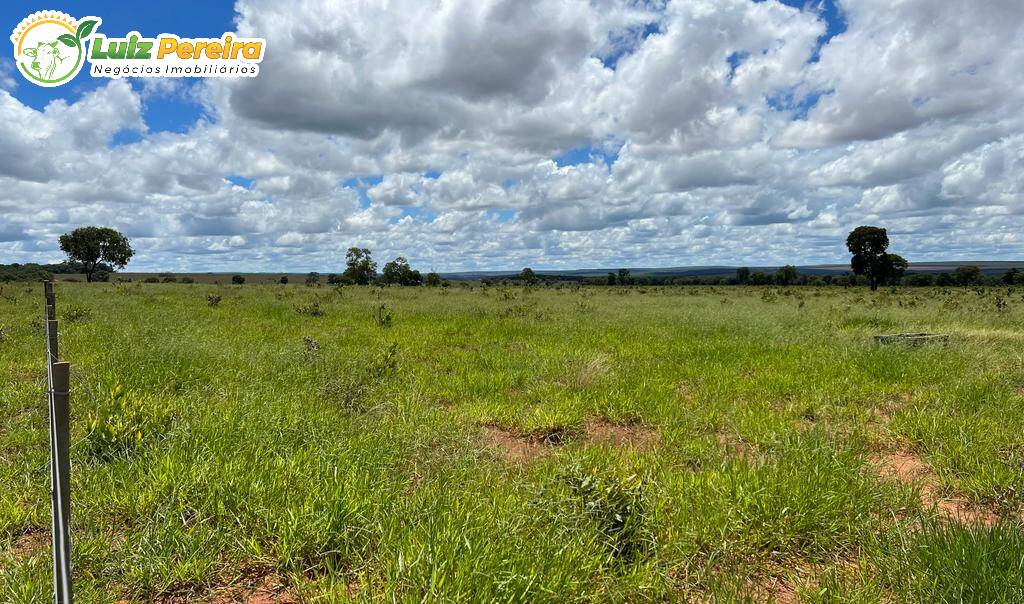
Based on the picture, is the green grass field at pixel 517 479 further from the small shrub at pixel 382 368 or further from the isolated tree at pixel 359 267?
the isolated tree at pixel 359 267

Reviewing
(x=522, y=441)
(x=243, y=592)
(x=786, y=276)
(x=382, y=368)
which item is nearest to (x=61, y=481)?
(x=243, y=592)

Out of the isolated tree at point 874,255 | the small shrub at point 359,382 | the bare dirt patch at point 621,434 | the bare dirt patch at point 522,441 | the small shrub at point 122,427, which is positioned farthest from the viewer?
the isolated tree at point 874,255

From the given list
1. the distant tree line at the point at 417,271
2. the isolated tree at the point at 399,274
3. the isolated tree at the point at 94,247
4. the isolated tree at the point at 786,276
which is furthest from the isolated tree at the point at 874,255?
the isolated tree at the point at 94,247

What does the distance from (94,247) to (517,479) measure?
95.2 m

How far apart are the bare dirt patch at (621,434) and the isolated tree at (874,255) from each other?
2728 inches

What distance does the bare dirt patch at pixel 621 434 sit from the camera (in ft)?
17.4

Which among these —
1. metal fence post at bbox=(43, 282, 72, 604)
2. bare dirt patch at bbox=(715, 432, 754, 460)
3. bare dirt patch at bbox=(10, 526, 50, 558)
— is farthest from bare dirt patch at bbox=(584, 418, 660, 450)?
bare dirt patch at bbox=(10, 526, 50, 558)

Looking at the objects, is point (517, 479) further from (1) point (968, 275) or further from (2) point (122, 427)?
(1) point (968, 275)

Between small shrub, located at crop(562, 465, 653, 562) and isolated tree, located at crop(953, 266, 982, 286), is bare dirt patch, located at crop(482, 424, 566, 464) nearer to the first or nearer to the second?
small shrub, located at crop(562, 465, 653, 562)

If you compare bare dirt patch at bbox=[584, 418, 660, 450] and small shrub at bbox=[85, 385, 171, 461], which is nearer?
small shrub at bbox=[85, 385, 171, 461]

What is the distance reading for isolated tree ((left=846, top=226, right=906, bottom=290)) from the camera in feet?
198

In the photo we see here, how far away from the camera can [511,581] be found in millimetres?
2650

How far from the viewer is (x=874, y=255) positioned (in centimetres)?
6100

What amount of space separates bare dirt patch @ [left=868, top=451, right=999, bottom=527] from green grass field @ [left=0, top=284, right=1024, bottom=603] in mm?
28
